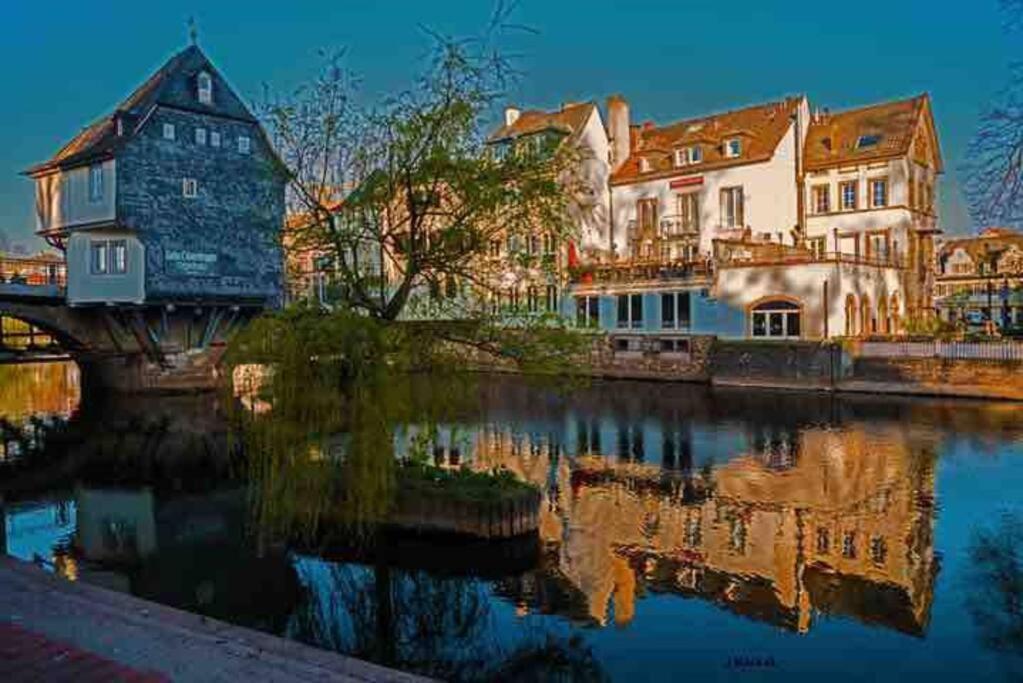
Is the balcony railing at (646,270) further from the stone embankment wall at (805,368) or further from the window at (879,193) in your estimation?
the window at (879,193)

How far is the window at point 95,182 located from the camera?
3331 cm

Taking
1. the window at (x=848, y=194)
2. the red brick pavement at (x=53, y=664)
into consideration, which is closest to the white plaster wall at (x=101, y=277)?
the red brick pavement at (x=53, y=664)

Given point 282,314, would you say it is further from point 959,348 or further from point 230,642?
point 959,348

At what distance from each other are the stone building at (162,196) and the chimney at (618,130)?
21.2 meters

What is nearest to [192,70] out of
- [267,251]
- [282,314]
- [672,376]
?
[267,251]

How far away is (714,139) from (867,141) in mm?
7482

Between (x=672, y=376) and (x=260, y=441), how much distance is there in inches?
1157

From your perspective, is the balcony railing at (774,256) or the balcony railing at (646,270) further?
Answer: the balcony railing at (646,270)

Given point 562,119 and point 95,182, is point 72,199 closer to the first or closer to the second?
point 95,182

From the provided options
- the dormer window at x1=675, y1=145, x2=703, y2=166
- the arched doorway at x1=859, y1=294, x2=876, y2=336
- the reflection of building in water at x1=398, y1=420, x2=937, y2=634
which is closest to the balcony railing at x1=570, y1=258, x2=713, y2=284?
the dormer window at x1=675, y1=145, x2=703, y2=166

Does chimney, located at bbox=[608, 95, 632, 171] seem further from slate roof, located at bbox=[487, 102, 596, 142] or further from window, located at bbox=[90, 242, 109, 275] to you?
window, located at bbox=[90, 242, 109, 275]

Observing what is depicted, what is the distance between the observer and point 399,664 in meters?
9.16

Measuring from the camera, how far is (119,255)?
34.0 meters

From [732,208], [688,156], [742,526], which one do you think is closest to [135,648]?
[742,526]
